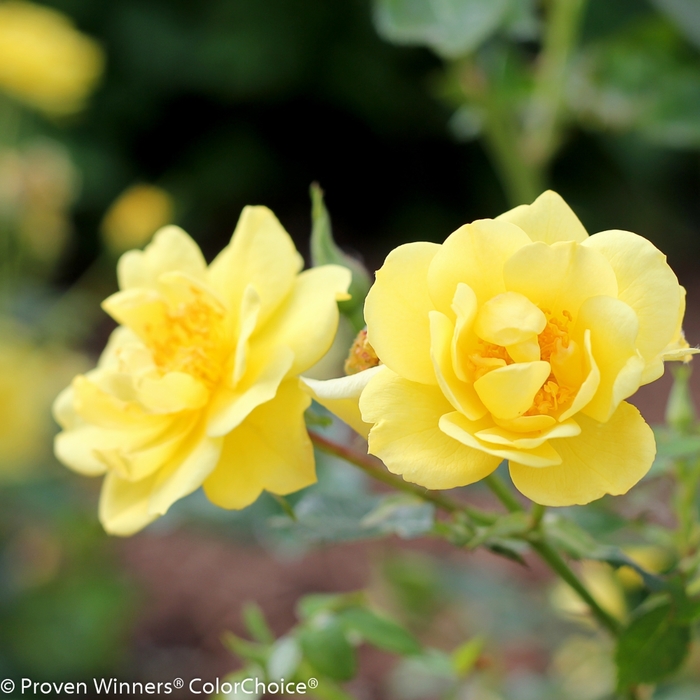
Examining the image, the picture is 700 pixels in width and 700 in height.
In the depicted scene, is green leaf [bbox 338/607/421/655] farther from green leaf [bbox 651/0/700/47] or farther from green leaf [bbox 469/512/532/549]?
green leaf [bbox 651/0/700/47]

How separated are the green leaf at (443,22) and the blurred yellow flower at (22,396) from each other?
2.74ft

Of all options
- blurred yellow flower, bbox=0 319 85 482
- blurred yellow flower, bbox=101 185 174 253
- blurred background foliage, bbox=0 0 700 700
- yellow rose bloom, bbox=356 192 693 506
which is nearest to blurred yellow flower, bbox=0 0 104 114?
blurred background foliage, bbox=0 0 700 700

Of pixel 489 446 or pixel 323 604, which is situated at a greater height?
pixel 489 446

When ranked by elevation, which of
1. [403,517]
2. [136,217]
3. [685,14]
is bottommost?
[136,217]

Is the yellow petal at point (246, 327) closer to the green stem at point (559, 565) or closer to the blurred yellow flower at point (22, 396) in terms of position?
the green stem at point (559, 565)

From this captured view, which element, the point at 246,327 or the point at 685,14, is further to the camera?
the point at 685,14

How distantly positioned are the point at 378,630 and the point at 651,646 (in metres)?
0.17

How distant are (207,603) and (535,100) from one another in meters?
1.23

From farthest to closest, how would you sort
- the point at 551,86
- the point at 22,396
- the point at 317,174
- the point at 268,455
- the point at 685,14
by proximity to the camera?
the point at 317,174 → the point at 22,396 → the point at 551,86 → the point at 685,14 → the point at 268,455

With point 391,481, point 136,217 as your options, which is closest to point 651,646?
point 391,481

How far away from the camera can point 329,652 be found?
47 centimetres

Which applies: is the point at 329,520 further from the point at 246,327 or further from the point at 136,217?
the point at 136,217

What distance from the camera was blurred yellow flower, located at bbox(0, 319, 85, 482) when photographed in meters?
1.24

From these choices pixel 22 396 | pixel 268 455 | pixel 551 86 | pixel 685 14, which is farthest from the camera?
pixel 22 396
